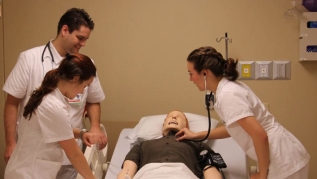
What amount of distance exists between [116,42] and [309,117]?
1.57 meters

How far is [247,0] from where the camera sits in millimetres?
2920

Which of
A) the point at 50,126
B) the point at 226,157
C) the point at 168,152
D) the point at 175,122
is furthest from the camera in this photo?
the point at 175,122

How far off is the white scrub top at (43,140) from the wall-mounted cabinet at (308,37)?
1847mm

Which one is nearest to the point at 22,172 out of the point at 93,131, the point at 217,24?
the point at 93,131

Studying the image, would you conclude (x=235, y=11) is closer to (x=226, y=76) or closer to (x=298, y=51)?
(x=298, y=51)

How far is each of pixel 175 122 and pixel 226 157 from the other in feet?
1.33

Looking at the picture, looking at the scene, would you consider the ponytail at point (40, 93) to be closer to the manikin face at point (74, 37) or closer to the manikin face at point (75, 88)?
the manikin face at point (75, 88)

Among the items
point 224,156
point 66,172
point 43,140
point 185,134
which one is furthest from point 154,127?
point 43,140

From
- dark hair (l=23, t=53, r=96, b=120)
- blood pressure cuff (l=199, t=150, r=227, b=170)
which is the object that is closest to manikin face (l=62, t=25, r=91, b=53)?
dark hair (l=23, t=53, r=96, b=120)

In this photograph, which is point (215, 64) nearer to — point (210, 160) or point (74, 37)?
point (210, 160)

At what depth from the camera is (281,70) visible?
2.93 meters

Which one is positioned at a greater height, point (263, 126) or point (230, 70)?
point (230, 70)

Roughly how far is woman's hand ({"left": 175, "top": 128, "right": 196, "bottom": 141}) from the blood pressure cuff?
0.14 m

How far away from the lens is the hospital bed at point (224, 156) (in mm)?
2301
